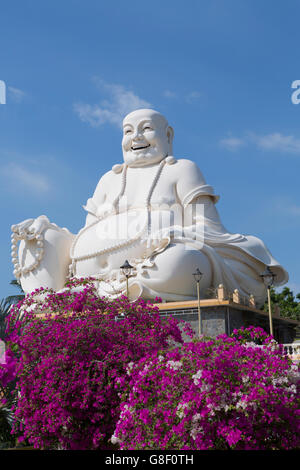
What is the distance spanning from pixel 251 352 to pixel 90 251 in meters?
8.55

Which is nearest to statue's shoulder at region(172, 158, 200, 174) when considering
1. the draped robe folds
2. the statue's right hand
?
the draped robe folds

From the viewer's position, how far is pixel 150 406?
7.23m

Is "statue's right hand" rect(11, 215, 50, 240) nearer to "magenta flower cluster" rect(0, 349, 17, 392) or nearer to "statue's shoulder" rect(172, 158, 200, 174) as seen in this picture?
"statue's shoulder" rect(172, 158, 200, 174)

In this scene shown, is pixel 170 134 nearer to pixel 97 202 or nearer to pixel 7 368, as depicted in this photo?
pixel 97 202

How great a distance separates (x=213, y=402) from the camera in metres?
6.59

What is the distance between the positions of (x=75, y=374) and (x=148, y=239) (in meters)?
6.83

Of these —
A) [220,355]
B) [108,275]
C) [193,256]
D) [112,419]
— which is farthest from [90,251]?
[220,355]

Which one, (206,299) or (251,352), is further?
(206,299)

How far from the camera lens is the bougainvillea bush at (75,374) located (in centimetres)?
796

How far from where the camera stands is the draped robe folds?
14.4 metres

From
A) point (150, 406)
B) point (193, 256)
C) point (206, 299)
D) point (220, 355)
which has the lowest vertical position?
point (150, 406)
